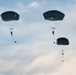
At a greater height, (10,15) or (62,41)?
(10,15)

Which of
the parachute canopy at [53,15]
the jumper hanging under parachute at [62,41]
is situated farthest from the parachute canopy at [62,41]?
the parachute canopy at [53,15]

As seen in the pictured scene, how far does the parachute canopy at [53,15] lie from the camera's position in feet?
525

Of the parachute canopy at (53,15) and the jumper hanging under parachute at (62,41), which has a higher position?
the parachute canopy at (53,15)

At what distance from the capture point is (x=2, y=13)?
160125mm

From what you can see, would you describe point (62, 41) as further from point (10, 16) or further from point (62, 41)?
point (10, 16)

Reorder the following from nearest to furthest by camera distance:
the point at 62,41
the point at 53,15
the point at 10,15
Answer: the point at 10,15 < the point at 53,15 < the point at 62,41

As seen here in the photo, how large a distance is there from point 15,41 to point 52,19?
12809 millimetres

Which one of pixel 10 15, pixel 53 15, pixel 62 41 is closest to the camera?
pixel 10 15

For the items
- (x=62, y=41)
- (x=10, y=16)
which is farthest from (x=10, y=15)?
(x=62, y=41)

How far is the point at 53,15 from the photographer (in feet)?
526

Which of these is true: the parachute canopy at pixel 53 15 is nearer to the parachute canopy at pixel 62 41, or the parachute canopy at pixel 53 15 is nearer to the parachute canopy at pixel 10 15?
the parachute canopy at pixel 10 15

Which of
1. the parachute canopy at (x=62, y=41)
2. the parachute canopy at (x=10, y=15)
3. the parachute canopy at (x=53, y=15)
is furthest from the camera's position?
the parachute canopy at (x=62, y=41)

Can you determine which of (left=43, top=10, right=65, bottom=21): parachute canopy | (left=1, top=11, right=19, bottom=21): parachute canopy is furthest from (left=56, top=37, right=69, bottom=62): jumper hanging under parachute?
(left=1, top=11, right=19, bottom=21): parachute canopy

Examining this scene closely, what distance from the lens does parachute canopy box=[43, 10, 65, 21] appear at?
160m
